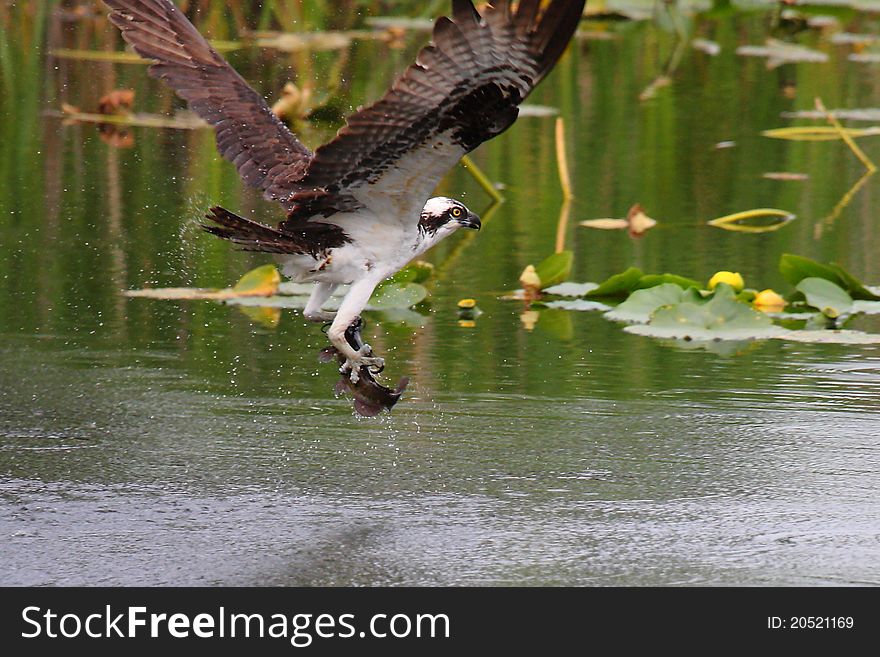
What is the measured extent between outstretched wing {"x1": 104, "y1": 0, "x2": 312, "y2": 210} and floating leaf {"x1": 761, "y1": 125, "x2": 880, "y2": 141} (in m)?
5.19

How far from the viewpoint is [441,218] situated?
6.04 meters

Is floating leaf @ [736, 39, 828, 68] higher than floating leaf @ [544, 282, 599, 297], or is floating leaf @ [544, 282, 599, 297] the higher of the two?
floating leaf @ [736, 39, 828, 68]

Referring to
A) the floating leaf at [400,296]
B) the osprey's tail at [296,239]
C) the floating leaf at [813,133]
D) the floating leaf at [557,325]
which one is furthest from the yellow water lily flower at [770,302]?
the floating leaf at [813,133]

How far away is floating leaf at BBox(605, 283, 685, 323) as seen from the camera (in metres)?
7.21

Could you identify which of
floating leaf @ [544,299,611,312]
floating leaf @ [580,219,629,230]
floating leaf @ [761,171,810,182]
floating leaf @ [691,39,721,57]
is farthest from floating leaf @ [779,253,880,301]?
floating leaf @ [691,39,721,57]

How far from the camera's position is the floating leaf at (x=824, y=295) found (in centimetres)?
733

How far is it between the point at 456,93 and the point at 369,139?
349mm

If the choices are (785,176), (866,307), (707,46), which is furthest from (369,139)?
(707,46)

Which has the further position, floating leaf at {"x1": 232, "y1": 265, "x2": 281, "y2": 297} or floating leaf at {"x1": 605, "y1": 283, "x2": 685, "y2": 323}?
floating leaf at {"x1": 232, "y1": 265, "x2": 281, "y2": 297}

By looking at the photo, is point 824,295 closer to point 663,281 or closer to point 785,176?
point 663,281

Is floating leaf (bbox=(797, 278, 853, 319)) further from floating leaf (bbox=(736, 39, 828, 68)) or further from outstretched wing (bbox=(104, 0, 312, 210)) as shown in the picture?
floating leaf (bbox=(736, 39, 828, 68))

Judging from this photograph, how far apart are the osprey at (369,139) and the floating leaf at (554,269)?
1.52 m

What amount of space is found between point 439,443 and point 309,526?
36.5 inches

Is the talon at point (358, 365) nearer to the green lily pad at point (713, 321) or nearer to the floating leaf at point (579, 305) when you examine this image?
the green lily pad at point (713, 321)
